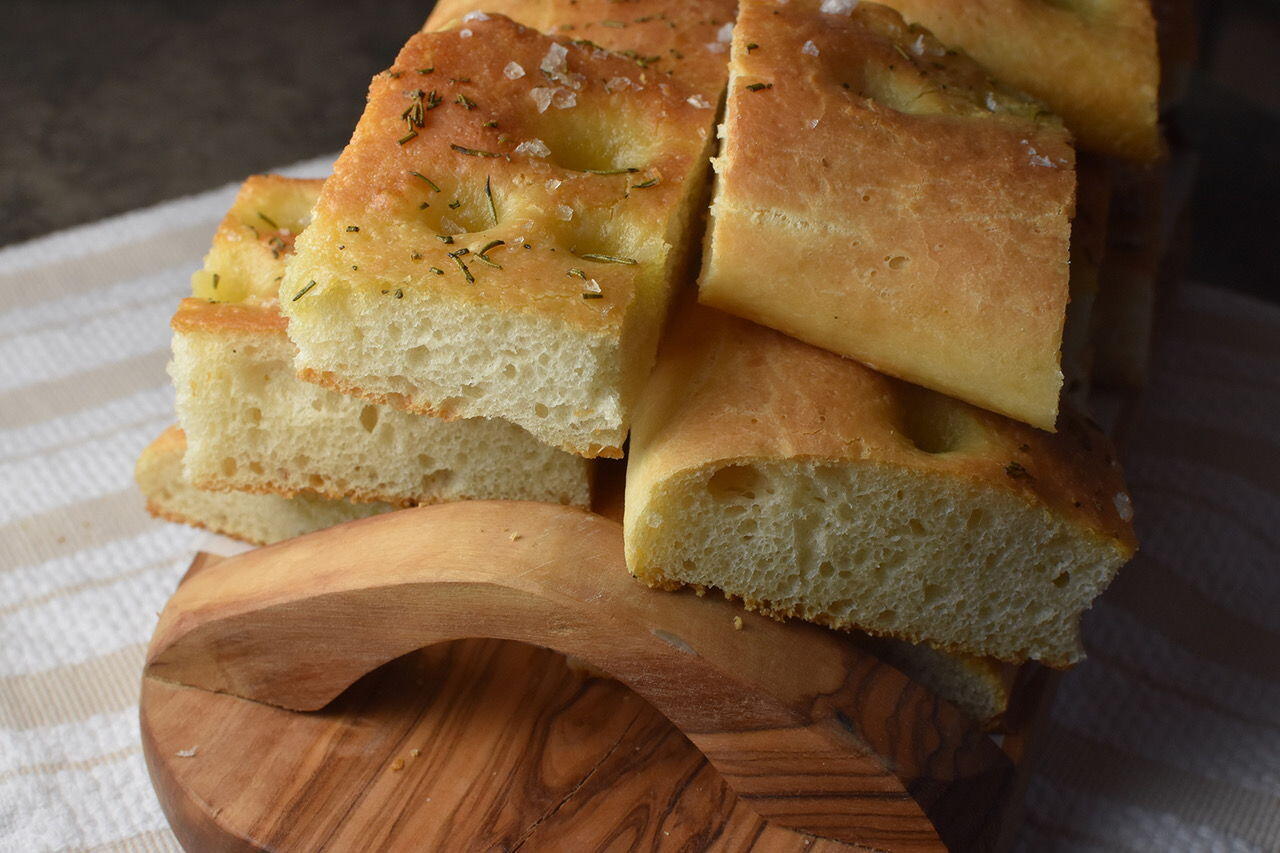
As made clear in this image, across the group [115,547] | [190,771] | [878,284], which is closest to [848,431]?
[878,284]

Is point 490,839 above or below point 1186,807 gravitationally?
above

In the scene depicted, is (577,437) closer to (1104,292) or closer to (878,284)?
(878,284)

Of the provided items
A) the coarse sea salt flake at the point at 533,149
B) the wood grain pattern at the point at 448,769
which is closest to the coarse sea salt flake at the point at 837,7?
the coarse sea salt flake at the point at 533,149

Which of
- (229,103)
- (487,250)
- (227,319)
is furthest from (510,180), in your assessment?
(229,103)

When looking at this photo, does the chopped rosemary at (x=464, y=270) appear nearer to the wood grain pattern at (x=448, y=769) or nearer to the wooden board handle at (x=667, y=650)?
the wooden board handle at (x=667, y=650)

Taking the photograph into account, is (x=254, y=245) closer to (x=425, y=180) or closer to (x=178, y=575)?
(x=425, y=180)

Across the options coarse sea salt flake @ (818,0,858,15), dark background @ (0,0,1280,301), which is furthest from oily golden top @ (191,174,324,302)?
dark background @ (0,0,1280,301)
